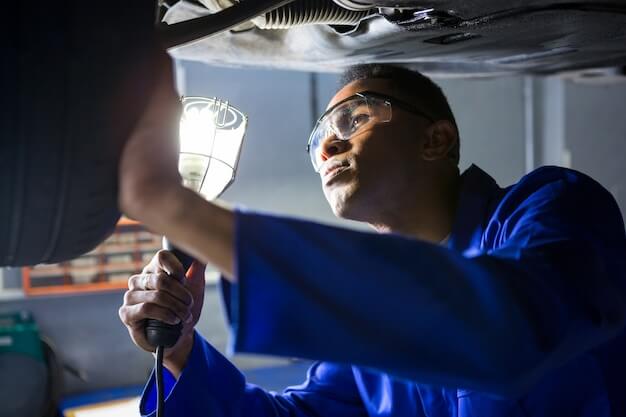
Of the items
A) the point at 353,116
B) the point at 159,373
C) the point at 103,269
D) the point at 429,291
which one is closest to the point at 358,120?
the point at 353,116

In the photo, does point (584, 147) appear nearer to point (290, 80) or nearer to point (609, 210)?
point (290, 80)

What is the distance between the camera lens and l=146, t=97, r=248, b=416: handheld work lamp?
0.88m

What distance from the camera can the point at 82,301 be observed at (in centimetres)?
310

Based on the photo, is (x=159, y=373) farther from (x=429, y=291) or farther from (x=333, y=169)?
(x=429, y=291)

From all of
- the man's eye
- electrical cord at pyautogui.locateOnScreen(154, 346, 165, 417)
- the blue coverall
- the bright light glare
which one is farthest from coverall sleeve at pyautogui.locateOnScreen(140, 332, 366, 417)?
the blue coverall

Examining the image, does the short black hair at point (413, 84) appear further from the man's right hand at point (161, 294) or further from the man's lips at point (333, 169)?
the man's right hand at point (161, 294)

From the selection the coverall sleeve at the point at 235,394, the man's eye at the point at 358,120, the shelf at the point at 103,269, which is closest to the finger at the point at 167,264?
the coverall sleeve at the point at 235,394

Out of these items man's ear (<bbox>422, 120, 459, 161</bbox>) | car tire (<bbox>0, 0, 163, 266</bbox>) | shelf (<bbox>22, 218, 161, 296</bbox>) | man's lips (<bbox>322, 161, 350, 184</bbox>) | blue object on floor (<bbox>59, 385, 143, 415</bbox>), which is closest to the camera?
car tire (<bbox>0, 0, 163, 266</bbox>)

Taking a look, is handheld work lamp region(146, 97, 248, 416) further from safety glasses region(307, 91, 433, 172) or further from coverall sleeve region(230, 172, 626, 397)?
coverall sleeve region(230, 172, 626, 397)

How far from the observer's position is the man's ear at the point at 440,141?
1.12 meters

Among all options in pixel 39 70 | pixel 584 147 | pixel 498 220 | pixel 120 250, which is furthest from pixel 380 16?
pixel 584 147

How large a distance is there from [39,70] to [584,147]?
352 cm

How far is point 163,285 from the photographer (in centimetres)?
91

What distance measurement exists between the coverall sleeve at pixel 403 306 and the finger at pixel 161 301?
44 centimetres
